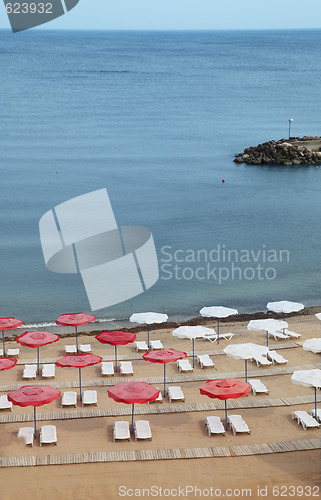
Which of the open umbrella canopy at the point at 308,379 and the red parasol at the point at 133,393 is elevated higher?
the red parasol at the point at 133,393

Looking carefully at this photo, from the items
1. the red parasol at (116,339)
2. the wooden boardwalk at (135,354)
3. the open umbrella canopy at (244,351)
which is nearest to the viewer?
the open umbrella canopy at (244,351)

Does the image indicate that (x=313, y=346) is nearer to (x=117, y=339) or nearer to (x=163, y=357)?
(x=163, y=357)

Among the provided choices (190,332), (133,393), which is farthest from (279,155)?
(133,393)

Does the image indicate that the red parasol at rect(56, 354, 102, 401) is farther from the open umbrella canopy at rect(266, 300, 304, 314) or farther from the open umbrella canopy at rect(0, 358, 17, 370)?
the open umbrella canopy at rect(266, 300, 304, 314)

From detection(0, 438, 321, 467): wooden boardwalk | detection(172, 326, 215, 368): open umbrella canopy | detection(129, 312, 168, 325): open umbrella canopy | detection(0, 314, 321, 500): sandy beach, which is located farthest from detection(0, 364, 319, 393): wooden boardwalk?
detection(0, 438, 321, 467): wooden boardwalk

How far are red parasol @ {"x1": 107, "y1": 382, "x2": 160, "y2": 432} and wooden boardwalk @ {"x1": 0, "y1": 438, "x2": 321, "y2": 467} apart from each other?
1.28 metres

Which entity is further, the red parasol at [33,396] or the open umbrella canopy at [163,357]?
the open umbrella canopy at [163,357]

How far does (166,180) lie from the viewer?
5875cm

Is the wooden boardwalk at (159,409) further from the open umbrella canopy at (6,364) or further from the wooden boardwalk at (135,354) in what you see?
the wooden boardwalk at (135,354)

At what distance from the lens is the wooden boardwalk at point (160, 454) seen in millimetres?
17125

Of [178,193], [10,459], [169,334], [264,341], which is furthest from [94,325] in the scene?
[178,193]

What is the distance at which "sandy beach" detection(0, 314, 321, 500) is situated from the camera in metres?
16.3

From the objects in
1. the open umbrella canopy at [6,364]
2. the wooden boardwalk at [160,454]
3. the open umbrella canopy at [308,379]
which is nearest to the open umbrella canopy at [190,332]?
the open umbrella canopy at [308,379]

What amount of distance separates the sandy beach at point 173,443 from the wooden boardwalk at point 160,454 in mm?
54
